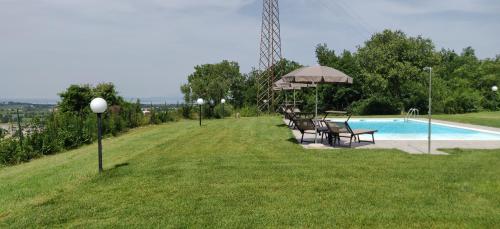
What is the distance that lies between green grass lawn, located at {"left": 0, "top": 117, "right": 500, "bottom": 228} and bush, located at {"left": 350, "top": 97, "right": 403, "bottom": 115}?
2008cm

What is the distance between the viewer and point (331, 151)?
838 cm

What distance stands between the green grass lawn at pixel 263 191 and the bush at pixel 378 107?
2008 centimetres

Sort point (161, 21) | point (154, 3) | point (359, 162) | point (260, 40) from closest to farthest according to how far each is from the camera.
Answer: point (359, 162), point (154, 3), point (161, 21), point (260, 40)

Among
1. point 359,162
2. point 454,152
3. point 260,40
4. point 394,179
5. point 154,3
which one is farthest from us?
point 260,40

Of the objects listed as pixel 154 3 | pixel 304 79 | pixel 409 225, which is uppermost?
pixel 154 3

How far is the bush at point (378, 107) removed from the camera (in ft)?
91.2

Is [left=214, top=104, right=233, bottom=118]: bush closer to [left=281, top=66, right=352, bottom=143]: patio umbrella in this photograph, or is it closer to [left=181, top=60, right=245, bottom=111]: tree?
[left=181, top=60, right=245, bottom=111]: tree

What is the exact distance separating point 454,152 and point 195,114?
16137 millimetres

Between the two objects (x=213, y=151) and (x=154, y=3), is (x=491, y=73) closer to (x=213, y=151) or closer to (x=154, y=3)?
(x=154, y=3)

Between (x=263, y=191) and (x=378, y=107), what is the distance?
966 inches

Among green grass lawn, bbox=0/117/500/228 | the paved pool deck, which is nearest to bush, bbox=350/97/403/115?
the paved pool deck

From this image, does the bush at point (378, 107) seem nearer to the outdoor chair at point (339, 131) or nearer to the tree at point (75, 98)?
the tree at point (75, 98)

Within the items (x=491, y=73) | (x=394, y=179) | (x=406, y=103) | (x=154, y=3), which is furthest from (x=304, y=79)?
(x=491, y=73)

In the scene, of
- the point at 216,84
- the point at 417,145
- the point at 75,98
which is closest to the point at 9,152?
the point at 75,98
